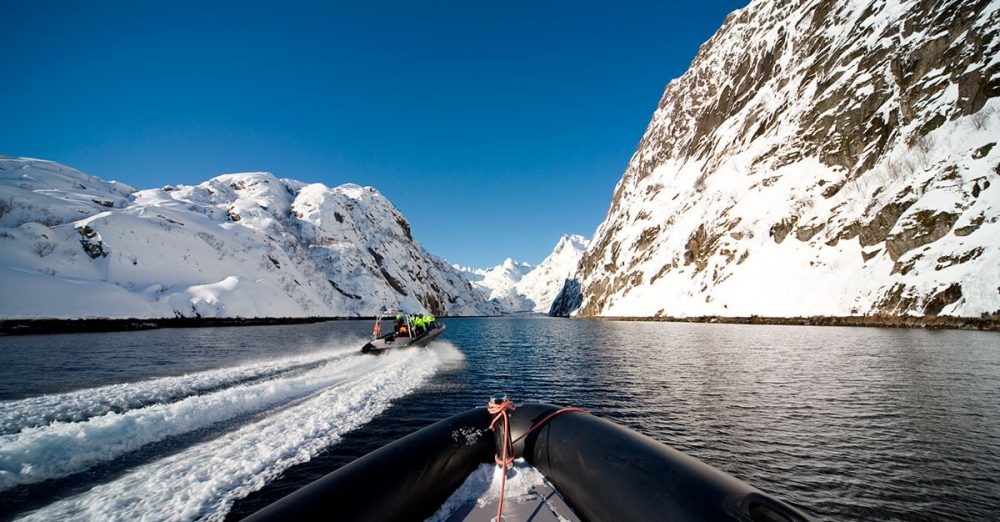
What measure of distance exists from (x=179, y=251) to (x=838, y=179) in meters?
111

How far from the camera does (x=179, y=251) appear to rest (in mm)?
71438

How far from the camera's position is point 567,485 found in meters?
4.98

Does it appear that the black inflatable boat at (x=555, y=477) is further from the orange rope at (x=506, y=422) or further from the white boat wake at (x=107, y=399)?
the white boat wake at (x=107, y=399)

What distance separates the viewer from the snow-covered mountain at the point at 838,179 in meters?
36.3

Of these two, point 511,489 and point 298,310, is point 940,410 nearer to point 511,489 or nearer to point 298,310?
point 511,489

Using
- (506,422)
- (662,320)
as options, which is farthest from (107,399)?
(662,320)

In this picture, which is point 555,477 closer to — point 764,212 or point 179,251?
point 764,212

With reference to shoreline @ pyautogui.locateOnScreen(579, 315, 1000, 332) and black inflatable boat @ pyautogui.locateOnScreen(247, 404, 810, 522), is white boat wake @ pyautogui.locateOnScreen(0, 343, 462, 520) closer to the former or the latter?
black inflatable boat @ pyautogui.locateOnScreen(247, 404, 810, 522)

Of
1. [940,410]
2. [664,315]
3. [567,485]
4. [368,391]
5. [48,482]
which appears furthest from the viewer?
[664,315]

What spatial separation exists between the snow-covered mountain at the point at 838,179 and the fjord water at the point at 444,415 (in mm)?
23632

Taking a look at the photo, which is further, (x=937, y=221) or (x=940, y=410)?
(x=937, y=221)

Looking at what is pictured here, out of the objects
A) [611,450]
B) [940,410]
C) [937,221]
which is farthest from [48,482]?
[937,221]

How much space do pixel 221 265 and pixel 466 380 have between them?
82.5 m

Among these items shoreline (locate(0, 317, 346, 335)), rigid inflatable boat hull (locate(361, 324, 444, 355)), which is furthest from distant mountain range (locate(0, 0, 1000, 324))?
rigid inflatable boat hull (locate(361, 324, 444, 355))
